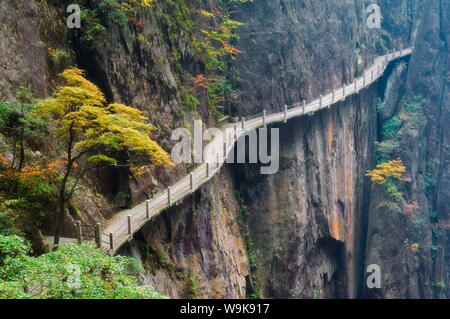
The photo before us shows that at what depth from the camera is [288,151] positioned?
2677 centimetres

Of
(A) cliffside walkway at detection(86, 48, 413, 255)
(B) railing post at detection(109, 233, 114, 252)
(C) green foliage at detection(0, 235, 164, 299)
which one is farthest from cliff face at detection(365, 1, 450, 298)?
(C) green foliage at detection(0, 235, 164, 299)

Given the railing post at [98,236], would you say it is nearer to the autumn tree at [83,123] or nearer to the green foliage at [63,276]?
the autumn tree at [83,123]

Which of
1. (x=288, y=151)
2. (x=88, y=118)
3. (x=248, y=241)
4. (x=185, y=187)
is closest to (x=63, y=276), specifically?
(x=88, y=118)

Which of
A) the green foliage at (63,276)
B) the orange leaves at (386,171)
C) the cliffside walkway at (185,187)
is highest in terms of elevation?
the orange leaves at (386,171)

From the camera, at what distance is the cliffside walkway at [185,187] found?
1277 centimetres

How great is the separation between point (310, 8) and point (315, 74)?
4.90 meters

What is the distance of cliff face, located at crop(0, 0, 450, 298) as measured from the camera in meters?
15.1

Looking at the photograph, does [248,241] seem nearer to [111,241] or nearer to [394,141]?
[111,241]

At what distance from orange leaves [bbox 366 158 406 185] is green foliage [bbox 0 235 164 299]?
30829 mm

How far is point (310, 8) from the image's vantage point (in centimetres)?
3209

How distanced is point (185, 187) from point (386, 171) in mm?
24966

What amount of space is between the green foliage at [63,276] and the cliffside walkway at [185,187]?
2.92m

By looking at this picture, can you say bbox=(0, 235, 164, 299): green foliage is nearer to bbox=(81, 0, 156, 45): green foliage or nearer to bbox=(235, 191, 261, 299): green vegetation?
bbox=(81, 0, 156, 45): green foliage

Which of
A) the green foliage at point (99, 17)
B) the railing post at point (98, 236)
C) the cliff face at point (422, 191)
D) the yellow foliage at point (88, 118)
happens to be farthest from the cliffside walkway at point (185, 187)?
the cliff face at point (422, 191)
